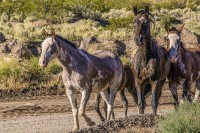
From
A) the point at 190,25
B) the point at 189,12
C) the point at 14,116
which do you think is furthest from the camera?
the point at 189,12

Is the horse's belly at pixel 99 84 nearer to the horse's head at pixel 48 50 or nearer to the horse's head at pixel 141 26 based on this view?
the horse's head at pixel 48 50

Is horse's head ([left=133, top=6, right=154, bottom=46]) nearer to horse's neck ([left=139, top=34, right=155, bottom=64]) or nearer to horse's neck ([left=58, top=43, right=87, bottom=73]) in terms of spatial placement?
horse's neck ([left=139, top=34, right=155, bottom=64])

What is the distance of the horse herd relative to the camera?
51.4 feet

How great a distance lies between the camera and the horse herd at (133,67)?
15.7 m

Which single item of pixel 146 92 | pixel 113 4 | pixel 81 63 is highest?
pixel 81 63

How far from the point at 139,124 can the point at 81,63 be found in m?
2.59

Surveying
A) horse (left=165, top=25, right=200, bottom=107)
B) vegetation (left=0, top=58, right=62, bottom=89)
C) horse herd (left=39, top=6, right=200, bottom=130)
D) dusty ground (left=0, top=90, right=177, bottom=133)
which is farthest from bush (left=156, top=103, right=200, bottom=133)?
vegetation (left=0, top=58, right=62, bottom=89)

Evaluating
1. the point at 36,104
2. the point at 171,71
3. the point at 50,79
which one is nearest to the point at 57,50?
the point at 171,71

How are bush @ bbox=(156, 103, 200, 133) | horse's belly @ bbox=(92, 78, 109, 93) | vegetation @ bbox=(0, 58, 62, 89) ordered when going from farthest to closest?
vegetation @ bbox=(0, 58, 62, 89)
horse's belly @ bbox=(92, 78, 109, 93)
bush @ bbox=(156, 103, 200, 133)

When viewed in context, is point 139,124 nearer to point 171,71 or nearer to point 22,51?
point 171,71

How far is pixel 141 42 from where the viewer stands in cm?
1608

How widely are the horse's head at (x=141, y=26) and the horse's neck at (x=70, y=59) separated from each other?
1.43m

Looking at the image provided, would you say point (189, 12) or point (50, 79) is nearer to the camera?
point (50, 79)

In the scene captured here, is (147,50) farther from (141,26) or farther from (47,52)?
(47,52)
